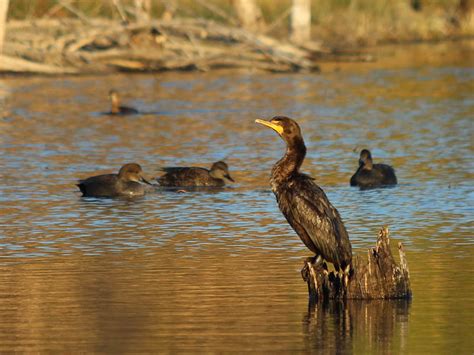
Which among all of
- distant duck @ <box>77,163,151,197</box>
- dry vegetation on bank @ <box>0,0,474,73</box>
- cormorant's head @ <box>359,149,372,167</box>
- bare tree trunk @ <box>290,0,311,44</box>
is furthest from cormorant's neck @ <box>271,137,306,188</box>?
bare tree trunk @ <box>290,0,311,44</box>

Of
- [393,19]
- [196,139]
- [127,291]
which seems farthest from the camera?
[393,19]

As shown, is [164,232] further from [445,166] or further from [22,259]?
[445,166]

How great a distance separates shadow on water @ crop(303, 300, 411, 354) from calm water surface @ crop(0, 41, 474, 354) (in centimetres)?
2

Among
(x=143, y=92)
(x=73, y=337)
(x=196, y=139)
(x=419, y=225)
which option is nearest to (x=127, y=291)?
(x=73, y=337)

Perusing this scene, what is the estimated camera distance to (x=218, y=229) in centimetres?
1399

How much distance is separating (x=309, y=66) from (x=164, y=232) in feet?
73.4

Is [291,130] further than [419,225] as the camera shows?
No

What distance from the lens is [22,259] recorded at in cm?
1233

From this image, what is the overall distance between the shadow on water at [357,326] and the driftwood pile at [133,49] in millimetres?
22387

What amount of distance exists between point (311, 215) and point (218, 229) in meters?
3.92

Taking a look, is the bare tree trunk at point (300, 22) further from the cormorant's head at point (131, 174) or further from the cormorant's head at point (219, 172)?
the cormorant's head at point (131, 174)

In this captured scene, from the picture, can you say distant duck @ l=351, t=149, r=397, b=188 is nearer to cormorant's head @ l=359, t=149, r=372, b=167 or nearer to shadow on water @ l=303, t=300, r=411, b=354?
cormorant's head @ l=359, t=149, r=372, b=167

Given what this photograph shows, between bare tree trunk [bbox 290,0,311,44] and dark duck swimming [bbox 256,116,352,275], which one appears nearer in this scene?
dark duck swimming [bbox 256,116,352,275]

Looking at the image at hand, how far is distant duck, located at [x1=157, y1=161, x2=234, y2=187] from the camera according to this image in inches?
681
